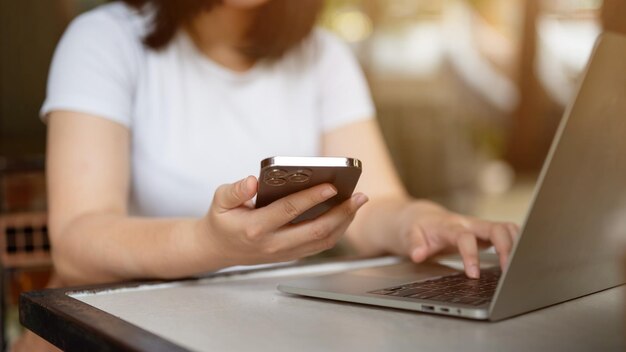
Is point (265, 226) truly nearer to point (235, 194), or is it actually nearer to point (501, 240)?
point (235, 194)

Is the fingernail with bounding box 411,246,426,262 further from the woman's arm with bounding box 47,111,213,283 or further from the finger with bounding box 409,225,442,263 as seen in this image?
the woman's arm with bounding box 47,111,213,283

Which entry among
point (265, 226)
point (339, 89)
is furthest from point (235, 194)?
point (339, 89)

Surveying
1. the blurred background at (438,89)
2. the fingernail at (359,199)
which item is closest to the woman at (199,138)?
the fingernail at (359,199)

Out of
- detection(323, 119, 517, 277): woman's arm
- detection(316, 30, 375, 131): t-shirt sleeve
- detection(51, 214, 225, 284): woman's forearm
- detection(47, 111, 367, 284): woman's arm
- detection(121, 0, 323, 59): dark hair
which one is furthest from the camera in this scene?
detection(316, 30, 375, 131): t-shirt sleeve

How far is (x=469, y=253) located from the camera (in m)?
0.85

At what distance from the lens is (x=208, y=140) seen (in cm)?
119

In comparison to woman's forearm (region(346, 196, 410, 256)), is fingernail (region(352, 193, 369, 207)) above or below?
above

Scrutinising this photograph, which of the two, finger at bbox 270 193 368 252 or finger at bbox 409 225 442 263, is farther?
finger at bbox 409 225 442 263

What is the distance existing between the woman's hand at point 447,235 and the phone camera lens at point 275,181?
0.29m

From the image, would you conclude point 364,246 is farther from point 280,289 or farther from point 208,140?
point 280,289

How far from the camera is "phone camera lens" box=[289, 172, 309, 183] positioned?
606 mm

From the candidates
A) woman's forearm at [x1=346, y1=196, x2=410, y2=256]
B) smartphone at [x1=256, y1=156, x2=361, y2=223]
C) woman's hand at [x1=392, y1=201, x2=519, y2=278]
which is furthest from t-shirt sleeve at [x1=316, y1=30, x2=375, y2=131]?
smartphone at [x1=256, y1=156, x2=361, y2=223]

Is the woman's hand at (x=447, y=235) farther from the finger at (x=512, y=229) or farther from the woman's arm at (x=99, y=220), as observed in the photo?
the woman's arm at (x=99, y=220)

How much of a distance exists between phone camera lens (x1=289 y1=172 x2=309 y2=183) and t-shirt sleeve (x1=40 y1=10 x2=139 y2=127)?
1.64ft
